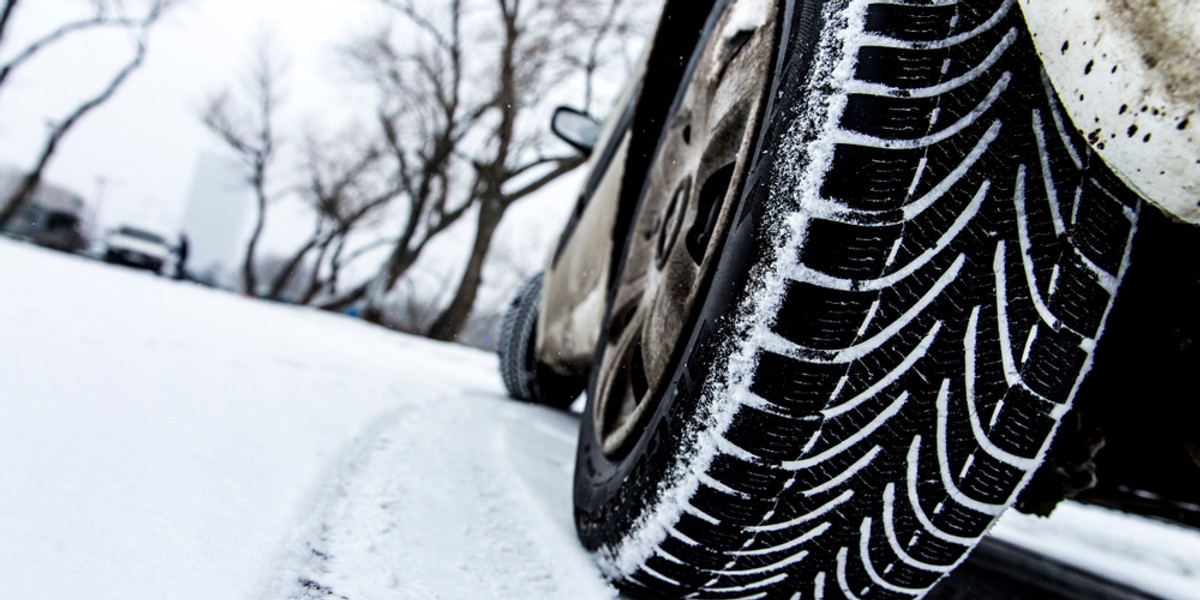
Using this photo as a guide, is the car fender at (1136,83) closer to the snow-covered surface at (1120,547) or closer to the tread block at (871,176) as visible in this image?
the tread block at (871,176)

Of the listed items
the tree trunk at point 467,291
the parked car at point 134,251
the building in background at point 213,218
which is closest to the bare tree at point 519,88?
the tree trunk at point 467,291

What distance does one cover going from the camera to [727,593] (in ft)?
2.98

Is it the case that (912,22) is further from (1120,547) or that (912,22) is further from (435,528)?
(1120,547)

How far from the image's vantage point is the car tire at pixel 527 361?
3244mm

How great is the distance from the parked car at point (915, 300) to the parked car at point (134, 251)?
20743mm

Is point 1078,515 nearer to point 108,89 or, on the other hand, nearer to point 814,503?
point 814,503

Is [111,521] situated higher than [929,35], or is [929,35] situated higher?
[929,35]

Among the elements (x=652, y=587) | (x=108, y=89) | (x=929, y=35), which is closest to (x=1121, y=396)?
(x=929, y=35)

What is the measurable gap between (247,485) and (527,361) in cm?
220

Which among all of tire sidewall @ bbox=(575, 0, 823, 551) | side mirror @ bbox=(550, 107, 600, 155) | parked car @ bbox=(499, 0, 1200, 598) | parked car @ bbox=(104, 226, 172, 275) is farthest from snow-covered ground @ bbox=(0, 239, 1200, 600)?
parked car @ bbox=(104, 226, 172, 275)

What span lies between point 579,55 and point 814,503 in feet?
51.0

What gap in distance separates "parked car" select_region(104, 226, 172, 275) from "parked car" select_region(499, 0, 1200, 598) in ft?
68.1

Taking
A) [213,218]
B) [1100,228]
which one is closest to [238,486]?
[1100,228]

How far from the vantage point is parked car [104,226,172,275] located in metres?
17.7
